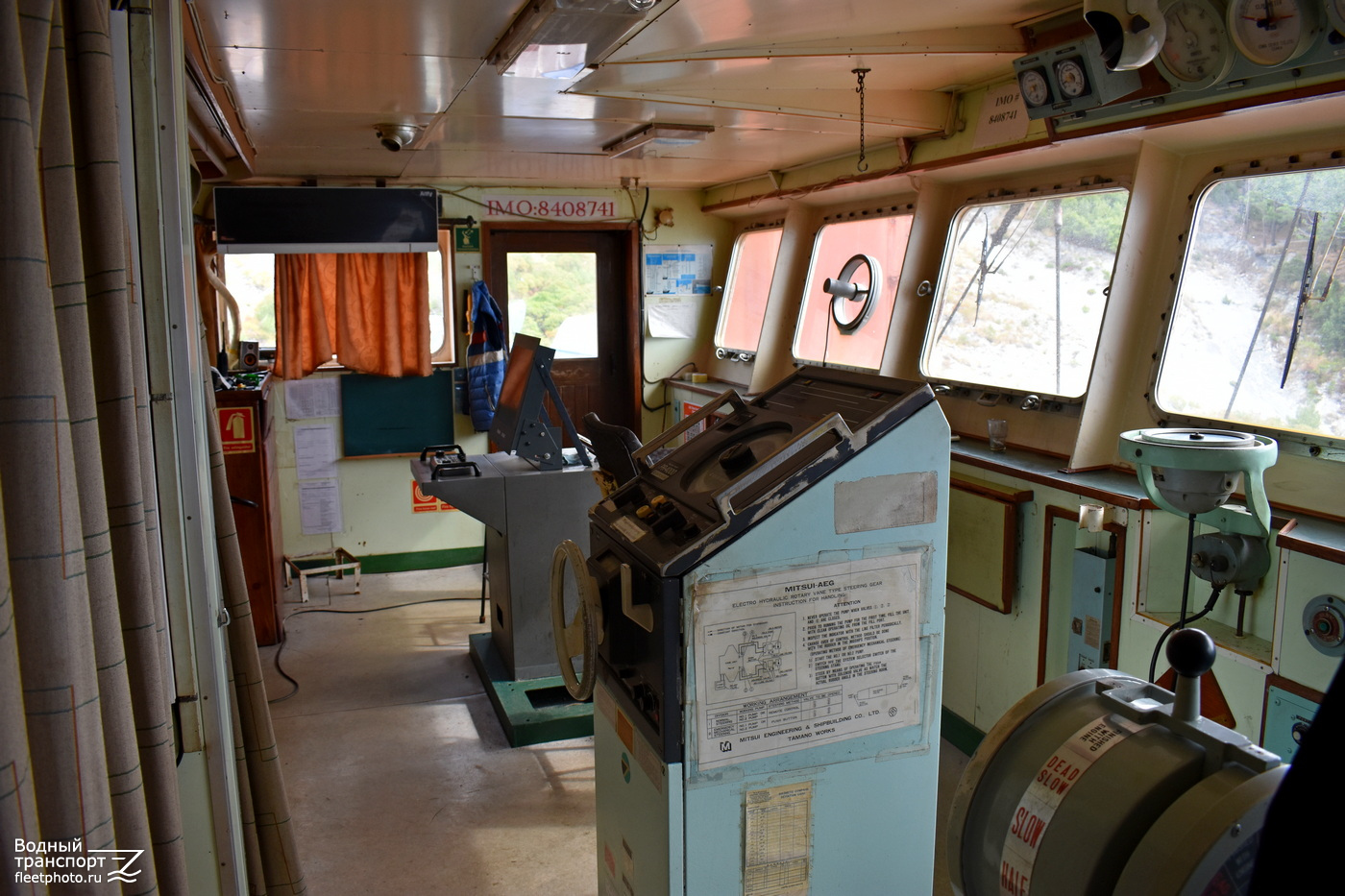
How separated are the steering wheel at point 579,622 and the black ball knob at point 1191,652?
1.34 meters

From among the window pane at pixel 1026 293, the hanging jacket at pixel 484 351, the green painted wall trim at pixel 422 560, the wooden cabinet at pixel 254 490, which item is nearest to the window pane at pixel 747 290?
the hanging jacket at pixel 484 351

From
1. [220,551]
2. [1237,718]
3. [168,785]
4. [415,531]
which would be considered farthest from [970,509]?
[415,531]

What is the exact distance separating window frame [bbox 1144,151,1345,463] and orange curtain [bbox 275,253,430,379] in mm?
4141

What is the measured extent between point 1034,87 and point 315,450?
180 inches

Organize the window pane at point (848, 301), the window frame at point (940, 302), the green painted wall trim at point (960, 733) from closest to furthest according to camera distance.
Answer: the window frame at point (940, 302) < the green painted wall trim at point (960, 733) < the window pane at point (848, 301)

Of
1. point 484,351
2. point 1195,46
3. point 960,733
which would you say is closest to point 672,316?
point 484,351

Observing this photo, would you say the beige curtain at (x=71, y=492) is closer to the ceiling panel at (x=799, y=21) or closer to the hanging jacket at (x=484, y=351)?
the ceiling panel at (x=799, y=21)

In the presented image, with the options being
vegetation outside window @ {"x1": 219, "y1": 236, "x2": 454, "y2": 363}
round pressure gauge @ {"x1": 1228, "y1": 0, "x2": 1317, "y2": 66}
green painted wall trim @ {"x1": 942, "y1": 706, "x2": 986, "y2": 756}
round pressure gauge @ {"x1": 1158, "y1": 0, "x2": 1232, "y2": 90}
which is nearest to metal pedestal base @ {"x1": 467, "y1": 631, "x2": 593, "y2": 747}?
green painted wall trim @ {"x1": 942, "y1": 706, "x2": 986, "y2": 756}

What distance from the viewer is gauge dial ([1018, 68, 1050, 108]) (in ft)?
9.85

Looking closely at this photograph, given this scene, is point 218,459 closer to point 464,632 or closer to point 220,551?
point 220,551

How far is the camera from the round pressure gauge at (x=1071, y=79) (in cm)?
287

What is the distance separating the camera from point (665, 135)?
423 cm

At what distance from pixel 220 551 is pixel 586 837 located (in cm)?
166

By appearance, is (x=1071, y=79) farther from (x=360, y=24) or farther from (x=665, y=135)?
(x=360, y=24)
